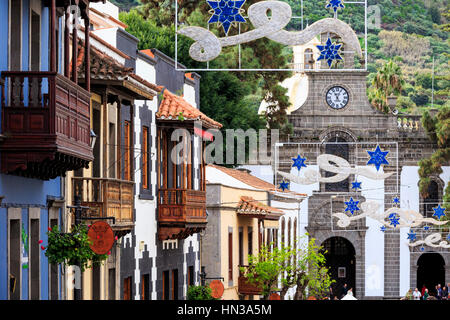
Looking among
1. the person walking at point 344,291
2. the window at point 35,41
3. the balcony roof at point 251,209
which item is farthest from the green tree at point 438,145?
Answer: the window at point 35,41

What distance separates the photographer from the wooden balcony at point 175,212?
29.7m

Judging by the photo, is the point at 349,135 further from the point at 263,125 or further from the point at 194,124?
the point at 194,124

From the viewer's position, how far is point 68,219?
21516mm

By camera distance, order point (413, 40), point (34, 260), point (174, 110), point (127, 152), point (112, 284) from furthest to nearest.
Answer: point (413, 40) → point (174, 110) → point (127, 152) → point (112, 284) → point (34, 260)

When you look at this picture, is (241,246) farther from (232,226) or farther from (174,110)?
(174,110)

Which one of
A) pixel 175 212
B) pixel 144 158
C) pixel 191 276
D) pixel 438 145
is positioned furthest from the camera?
pixel 438 145

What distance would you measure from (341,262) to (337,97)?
9.70m

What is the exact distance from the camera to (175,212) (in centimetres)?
2991

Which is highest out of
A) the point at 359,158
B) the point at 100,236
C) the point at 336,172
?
the point at 359,158

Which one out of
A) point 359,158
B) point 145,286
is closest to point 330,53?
point 145,286

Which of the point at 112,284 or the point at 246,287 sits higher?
the point at 112,284

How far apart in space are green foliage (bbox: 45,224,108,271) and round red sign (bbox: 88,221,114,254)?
149 millimetres

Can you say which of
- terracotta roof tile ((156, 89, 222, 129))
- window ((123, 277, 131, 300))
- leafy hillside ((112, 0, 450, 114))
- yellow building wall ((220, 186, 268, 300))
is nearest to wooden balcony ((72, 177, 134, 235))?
window ((123, 277, 131, 300))
